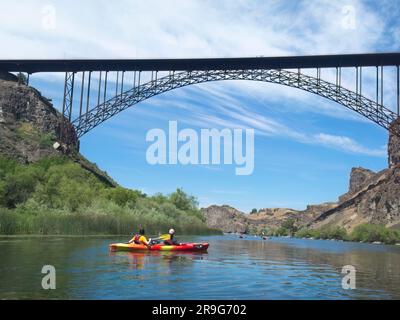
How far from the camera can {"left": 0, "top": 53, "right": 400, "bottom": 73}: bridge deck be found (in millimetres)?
59037

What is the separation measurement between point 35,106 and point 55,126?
4537 millimetres

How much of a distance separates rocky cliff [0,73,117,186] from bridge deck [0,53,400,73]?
9.25m

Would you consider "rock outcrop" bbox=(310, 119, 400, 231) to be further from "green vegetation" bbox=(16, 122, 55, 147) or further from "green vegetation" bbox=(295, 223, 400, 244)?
"green vegetation" bbox=(16, 122, 55, 147)

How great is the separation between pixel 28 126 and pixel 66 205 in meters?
30.3

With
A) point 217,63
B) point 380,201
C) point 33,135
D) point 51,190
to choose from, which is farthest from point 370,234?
point 51,190

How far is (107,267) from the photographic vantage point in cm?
2245

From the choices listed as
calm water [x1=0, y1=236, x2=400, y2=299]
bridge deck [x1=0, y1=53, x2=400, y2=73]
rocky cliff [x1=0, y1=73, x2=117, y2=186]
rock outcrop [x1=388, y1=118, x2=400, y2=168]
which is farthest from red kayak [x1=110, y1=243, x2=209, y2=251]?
rock outcrop [x1=388, y1=118, x2=400, y2=168]

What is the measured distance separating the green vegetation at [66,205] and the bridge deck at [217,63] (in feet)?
44.7

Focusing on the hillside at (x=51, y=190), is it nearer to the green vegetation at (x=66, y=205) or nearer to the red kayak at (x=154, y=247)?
the green vegetation at (x=66, y=205)

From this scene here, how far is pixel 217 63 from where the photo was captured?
211 feet

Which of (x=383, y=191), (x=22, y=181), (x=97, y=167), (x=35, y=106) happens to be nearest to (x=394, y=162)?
(x=383, y=191)

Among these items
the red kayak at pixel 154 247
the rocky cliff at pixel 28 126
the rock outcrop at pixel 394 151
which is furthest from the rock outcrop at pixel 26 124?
the rock outcrop at pixel 394 151

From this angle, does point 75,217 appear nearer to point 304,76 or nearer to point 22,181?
point 22,181
